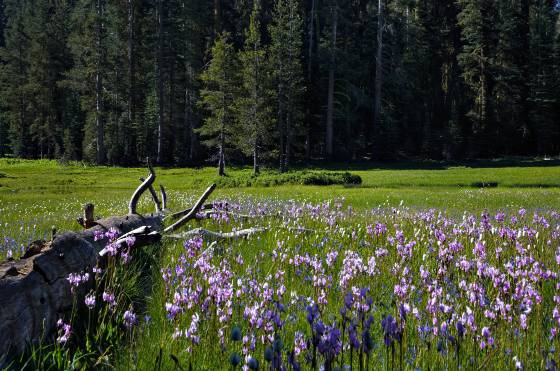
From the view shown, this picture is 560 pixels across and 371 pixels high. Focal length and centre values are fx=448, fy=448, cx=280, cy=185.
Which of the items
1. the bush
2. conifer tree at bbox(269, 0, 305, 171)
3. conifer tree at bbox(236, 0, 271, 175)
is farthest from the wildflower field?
conifer tree at bbox(269, 0, 305, 171)

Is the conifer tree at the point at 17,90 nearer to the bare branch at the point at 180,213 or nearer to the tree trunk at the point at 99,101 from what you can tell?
the tree trunk at the point at 99,101

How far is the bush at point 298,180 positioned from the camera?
1188 inches

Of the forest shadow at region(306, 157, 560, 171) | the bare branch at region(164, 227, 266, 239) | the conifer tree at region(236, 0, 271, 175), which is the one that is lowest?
the bare branch at region(164, 227, 266, 239)

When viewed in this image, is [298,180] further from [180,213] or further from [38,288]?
[38,288]

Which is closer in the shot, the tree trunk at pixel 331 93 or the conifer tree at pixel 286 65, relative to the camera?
the conifer tree at pixel 286 65

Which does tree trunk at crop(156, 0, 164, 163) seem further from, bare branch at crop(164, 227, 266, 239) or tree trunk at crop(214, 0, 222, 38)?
bare branch at crop(164, 227, 266, 239)

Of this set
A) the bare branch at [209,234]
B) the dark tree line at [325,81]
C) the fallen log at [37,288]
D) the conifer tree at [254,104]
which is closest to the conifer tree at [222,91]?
the conifer tree at [254,104]

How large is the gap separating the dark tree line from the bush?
1468cm

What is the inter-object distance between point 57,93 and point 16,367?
7844 centimetres

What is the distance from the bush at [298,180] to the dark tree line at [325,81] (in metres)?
14.7

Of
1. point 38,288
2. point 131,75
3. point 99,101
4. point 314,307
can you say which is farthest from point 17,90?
point 314,307

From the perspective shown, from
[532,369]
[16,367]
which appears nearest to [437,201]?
[532,369]

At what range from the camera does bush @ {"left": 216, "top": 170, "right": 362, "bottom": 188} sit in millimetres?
30188

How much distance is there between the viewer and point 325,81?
5912cm
